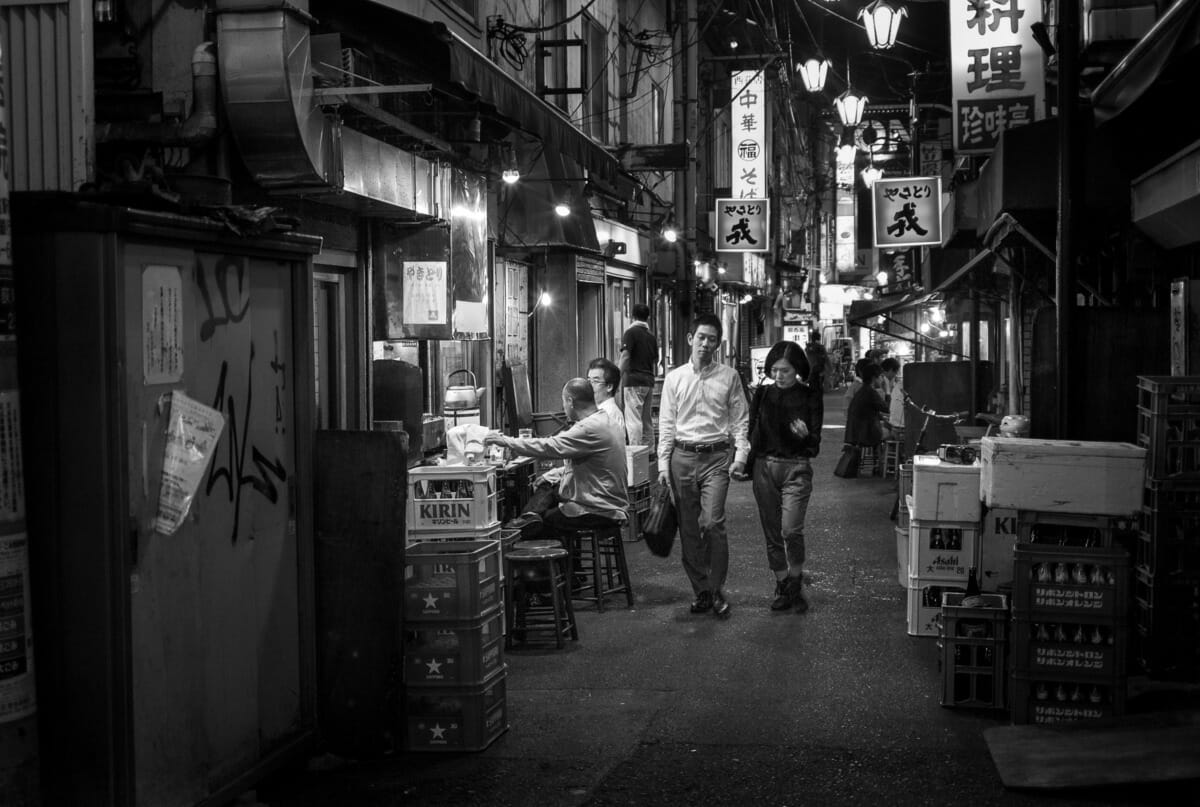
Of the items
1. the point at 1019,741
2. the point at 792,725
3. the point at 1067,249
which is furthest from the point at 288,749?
the point at 1067,249

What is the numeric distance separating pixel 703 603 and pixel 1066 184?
165 inches

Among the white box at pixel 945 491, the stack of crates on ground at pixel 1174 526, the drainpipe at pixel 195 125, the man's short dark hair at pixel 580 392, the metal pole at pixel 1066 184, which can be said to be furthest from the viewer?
the man's short dark hair at pixel 580 392

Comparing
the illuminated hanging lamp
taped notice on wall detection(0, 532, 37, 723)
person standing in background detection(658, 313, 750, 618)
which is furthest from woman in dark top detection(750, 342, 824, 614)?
the illuminated hanging lamp

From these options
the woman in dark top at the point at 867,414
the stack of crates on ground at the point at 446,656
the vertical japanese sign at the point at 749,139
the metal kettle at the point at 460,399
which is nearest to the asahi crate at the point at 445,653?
the stack of crates on ground at the point at 446,656

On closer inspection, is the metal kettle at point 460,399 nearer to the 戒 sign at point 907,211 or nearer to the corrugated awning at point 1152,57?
the corrugated awning at point 1152,57

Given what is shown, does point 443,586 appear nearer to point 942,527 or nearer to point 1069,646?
point 1069,646

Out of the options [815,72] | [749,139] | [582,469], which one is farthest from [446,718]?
[749,139]

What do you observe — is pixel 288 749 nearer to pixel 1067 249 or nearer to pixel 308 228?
pixel 308 228

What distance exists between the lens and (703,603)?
33.8ft

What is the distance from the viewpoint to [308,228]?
10.5 metres

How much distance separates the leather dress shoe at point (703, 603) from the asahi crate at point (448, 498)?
6.50ft

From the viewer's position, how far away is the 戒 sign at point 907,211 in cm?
2047

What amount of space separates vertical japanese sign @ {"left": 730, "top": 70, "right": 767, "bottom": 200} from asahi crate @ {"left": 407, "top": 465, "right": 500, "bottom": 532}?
22.6m

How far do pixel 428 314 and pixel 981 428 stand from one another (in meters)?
6.55
